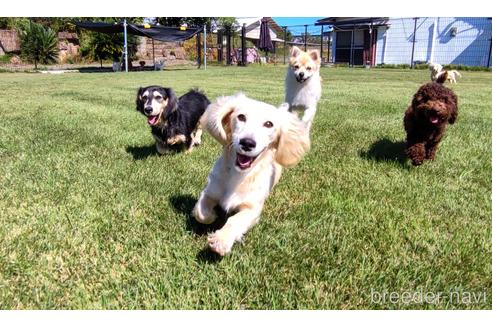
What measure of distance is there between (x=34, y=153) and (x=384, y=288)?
413 cm

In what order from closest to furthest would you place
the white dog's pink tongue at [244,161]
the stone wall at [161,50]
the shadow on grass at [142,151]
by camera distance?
the white dog's pink tongue at [244,161] < the shadow on grass at [142,151] < the stone wall at [161,50]

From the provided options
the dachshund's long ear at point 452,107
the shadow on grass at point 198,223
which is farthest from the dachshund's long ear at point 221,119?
the dachshund's long ear at point 452,107

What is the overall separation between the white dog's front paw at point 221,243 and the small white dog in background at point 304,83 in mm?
4332

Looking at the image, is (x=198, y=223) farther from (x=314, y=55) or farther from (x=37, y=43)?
(x=37, y=43)

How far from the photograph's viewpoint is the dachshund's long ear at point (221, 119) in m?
2.75

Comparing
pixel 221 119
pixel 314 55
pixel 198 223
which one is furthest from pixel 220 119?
Answer: pixel 314 55

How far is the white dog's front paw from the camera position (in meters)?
2.27

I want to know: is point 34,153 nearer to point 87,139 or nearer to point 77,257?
point 87,139

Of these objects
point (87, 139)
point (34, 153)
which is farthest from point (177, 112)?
point (34, 153)

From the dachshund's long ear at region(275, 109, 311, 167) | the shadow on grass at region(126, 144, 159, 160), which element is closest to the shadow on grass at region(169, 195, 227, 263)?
the dachshund's long ear at region(275, 109, 311, 167)

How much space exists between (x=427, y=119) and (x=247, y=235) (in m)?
2.53

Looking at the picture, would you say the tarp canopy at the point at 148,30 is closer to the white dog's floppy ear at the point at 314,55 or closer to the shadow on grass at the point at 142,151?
the white dog's floppy ear at the point at 314,55

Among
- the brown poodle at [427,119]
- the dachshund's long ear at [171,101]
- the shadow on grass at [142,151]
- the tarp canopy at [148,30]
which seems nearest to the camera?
the brown poodle at [427,119]

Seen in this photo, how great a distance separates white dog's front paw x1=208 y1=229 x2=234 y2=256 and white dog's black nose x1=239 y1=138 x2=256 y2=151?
54 centimetres
